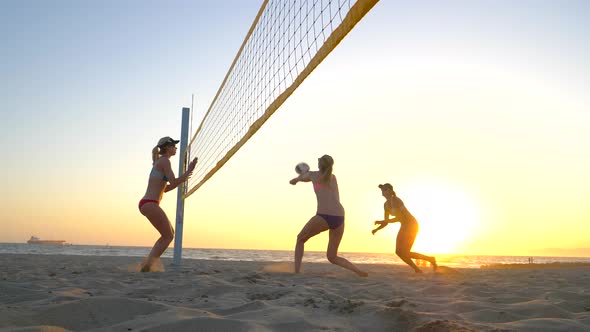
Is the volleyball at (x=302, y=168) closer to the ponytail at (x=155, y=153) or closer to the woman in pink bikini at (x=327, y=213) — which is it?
the woman in pink bikini at (x=327, y=213)

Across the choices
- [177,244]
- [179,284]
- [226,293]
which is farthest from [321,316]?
[177,244]

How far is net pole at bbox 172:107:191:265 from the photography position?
22.3 ft

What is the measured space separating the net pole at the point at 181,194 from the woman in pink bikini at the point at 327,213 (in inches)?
100

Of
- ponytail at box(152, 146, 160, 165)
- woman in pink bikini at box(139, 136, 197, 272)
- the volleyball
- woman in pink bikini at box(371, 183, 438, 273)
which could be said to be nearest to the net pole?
ponytail at box(152, 146, 160, 165)

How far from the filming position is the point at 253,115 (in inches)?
217

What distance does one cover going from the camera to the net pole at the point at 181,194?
268 inches

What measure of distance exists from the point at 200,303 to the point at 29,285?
133cm

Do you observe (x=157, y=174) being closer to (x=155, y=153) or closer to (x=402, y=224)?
(x=155, y=153)

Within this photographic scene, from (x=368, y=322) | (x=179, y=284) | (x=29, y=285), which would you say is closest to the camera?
(x=368, y=322)

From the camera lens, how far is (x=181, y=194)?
22.7 feet

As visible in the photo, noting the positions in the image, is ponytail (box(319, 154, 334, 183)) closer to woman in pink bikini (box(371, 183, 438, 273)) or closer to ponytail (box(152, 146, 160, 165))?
woman in pink bikini (box(371, 183, 438, 273))

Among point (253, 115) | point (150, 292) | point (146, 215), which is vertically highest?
point (253, 115)

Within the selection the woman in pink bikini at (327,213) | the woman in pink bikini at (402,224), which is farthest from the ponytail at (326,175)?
the woman in pink bikini at (402,224)

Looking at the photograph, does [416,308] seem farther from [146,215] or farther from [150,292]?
[146,215]
